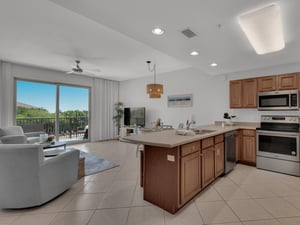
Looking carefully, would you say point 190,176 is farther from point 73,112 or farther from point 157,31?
point 73,112

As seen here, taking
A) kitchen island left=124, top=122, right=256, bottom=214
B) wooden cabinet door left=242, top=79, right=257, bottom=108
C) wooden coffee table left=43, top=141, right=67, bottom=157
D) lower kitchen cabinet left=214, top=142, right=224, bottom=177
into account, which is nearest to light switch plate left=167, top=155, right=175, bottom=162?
kitchen island left=124, top=122, right=256, bottom=214

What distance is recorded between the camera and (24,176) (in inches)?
78.0

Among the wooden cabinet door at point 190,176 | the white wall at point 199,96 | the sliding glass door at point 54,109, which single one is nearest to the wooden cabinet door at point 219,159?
the wooden cabinet door at point 190,176

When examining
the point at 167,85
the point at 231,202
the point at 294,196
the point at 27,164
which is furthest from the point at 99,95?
the point at 294,196

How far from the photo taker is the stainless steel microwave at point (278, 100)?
11.2ft

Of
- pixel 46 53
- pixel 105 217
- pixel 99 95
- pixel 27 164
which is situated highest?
pixel 46 53

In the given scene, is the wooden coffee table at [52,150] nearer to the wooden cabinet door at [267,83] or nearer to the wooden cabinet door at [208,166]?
the wooden cabinet door at [208,166]

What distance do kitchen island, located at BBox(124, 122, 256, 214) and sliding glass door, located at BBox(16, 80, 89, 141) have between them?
15.8 feet

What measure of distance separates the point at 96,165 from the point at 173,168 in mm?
2475

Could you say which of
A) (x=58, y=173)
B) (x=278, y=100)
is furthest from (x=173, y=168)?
(x=278, y=100)

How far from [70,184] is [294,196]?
11.5 ft

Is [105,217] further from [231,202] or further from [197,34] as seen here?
[197,34]

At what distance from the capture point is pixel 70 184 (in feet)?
8.45

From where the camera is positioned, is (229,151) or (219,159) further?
(229,151)
